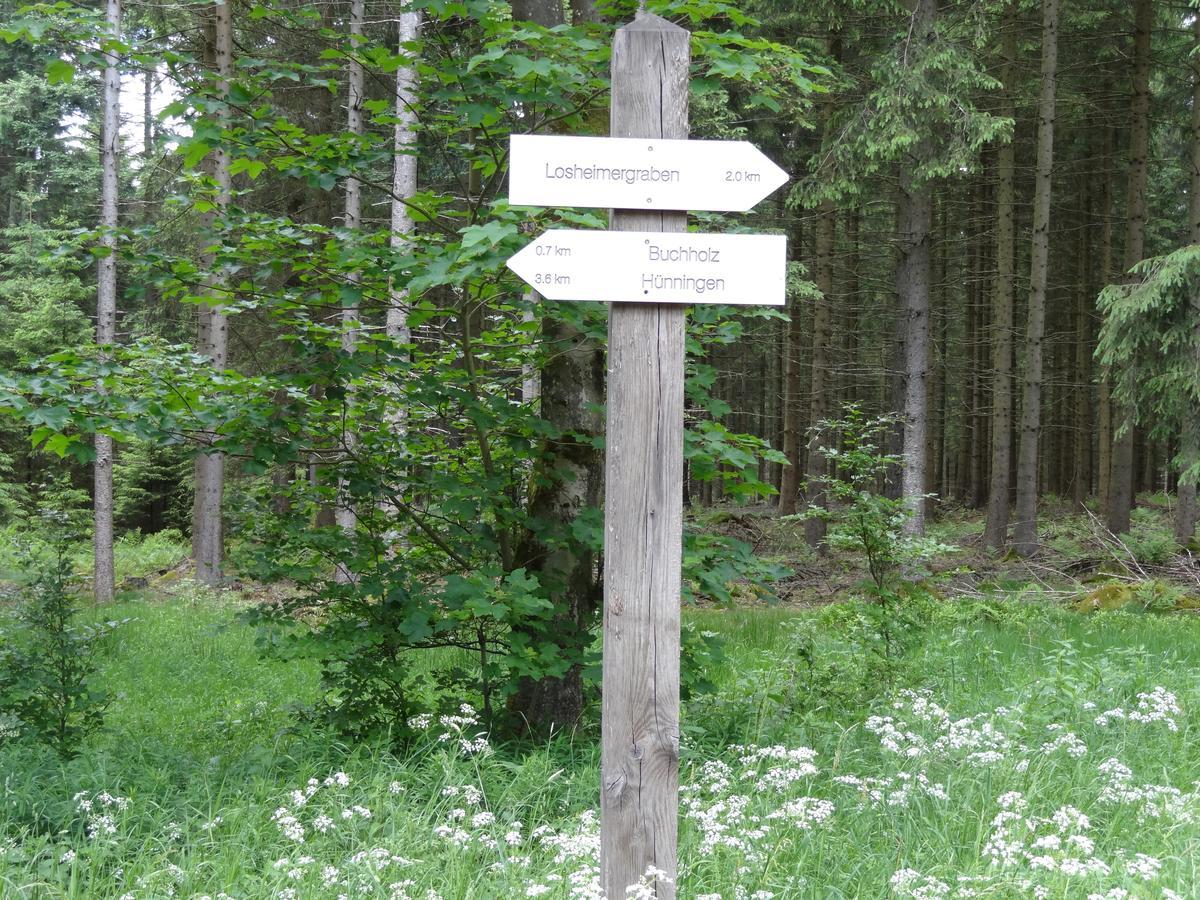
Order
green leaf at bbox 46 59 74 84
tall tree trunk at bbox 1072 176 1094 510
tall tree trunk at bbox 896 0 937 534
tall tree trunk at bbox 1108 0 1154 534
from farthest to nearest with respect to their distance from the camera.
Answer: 1. tall tree trunk at bbox 1072 176 1094 510
2. tall tree trunk at bbox 1108 0 1154 534
3. tall tree trunk at bbox 896 0 937 534
4. green leaf at bbox 46 59 74 84

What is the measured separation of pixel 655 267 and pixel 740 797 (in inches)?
80.9

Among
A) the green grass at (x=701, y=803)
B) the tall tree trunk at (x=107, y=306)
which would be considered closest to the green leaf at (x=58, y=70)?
the green grass at (x=701, y=803)

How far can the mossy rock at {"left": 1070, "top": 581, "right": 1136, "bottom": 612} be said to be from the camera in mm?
11336

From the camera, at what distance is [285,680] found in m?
8.55

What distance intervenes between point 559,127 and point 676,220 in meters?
2.56

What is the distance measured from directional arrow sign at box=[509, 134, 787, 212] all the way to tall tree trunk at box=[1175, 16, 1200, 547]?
10.1 m

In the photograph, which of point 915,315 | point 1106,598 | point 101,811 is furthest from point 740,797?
point 915,315

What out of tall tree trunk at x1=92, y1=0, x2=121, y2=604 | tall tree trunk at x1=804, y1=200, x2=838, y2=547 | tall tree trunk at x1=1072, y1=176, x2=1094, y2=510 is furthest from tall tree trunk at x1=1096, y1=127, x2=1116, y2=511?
tall tree trunk at x1=92, y1=0, x2=121, y2=604

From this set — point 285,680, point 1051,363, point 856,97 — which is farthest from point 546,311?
point 1051,363

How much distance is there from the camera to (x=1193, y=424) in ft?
37.4

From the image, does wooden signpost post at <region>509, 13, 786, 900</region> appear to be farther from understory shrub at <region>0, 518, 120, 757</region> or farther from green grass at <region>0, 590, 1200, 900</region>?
understory shrub at <region>0, 518, 120, 757</region>

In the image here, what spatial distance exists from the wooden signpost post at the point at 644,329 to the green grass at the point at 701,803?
1.08 feet

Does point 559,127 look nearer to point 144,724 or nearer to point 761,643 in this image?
point 144,724

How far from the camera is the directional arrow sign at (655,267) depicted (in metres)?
2.94
